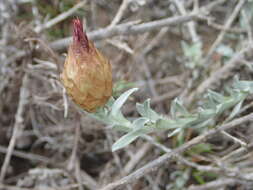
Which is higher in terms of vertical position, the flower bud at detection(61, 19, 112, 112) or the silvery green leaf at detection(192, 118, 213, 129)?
the flower bud at detection(61, 19, 112, 112)

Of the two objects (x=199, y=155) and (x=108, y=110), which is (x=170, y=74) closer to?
(x=199, y=155)

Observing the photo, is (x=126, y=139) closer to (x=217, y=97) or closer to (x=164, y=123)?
(x=164, y=123)

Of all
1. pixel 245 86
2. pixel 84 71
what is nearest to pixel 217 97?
pixel 245 86

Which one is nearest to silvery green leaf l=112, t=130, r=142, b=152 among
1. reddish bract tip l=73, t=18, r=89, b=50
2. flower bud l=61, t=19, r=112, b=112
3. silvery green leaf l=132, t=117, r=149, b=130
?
silvery green leaf l=132, t=117, r=149, b=130

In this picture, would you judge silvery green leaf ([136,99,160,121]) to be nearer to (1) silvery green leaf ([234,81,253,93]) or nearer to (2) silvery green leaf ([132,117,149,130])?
(2) silvery green leaf ([132,117,149,130])

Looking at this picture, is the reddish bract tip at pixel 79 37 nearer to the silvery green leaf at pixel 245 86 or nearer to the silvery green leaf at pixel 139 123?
the silvery green leaf at pixel 139 123
